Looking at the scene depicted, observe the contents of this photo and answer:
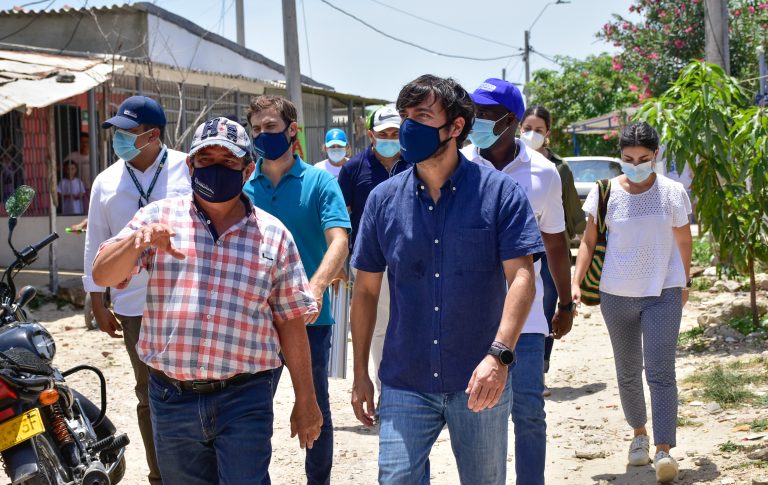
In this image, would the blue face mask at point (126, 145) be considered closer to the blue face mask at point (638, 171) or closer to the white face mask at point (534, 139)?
the blue face mask at point (638, 171)

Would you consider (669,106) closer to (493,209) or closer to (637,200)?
(637,200)

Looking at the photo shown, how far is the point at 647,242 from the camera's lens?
6.28m

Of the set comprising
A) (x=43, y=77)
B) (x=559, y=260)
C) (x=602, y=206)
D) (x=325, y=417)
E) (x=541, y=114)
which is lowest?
(x=325, y=417)

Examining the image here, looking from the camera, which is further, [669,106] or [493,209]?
[669,106]

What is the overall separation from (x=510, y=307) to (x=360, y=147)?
23164 mm

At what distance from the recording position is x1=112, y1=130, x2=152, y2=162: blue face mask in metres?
5.64

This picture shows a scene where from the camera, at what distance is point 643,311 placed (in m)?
6.29

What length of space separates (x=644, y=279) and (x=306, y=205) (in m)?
2.12

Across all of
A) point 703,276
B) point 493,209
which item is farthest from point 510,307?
point 703,276

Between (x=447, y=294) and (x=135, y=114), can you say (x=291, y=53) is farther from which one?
(x=447, y=294)

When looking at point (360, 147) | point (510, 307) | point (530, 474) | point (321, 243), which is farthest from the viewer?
point (360, 147)

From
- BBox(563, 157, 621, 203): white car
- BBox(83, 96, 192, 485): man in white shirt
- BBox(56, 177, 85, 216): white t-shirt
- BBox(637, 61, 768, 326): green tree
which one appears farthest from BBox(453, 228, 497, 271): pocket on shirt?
BBox(563, 157, 621, 203): white car

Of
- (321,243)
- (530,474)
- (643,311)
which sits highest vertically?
(321,243)

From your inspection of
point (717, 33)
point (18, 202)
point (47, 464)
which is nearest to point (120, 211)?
point (18, 202)
